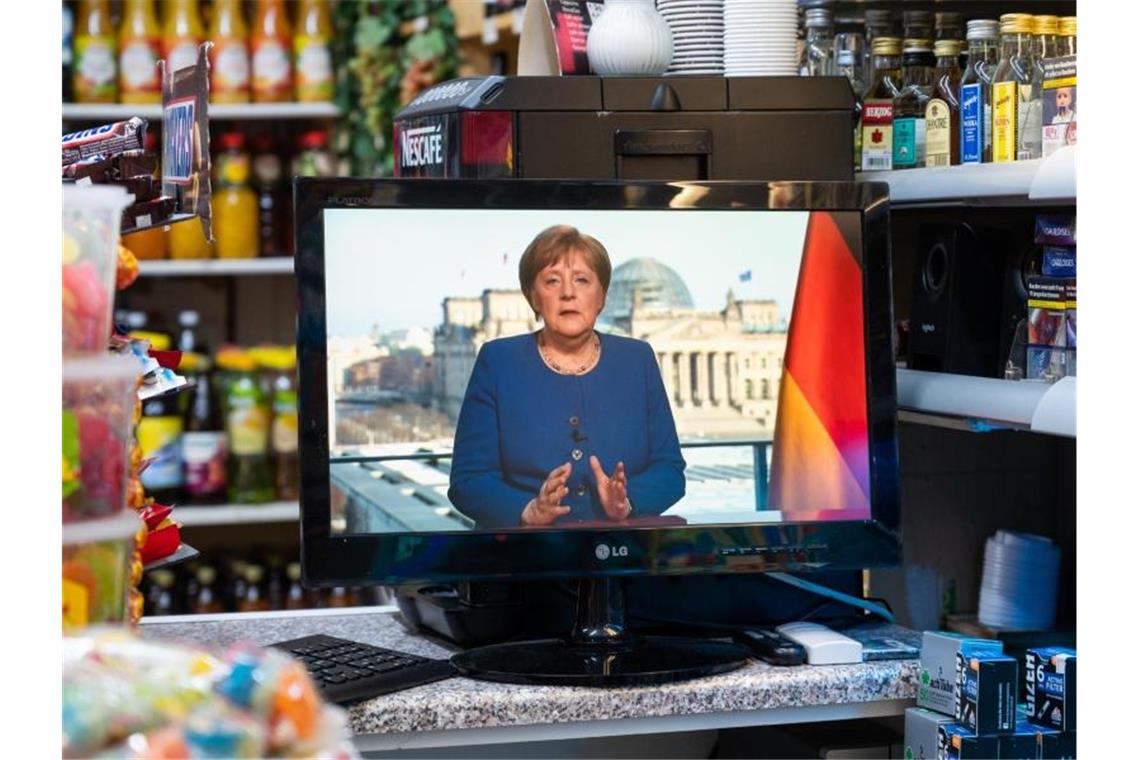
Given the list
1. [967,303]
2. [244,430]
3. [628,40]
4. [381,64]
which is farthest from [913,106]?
[244,430]

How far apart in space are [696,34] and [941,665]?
914mm

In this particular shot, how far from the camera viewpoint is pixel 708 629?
211 cm

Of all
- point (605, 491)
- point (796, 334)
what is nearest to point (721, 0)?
point (796, 334)

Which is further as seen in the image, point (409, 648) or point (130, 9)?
point (130, 9)

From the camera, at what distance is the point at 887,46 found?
2385 mm

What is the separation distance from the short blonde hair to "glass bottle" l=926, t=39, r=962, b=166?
60 centimetres

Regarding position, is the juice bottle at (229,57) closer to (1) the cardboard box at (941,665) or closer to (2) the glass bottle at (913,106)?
(2) the glass bottle at (913,106)

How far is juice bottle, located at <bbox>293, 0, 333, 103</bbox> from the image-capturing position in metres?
4.64

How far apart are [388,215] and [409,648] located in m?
0.53

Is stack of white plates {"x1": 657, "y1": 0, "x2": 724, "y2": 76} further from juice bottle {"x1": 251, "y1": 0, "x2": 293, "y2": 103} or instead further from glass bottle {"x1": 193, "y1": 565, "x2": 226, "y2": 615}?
glass bottle {"x1": 193, "y1": 565, "x2": 226, "y2": 615}

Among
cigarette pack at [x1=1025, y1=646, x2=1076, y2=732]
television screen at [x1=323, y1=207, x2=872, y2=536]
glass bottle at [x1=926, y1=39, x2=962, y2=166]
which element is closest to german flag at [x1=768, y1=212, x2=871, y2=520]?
television screen at [x1=323, y1=207, x2=872, y2=536]

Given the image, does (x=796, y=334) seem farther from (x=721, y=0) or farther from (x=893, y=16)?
(x=893, y=16)

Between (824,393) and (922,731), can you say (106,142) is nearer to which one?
(824,393)
